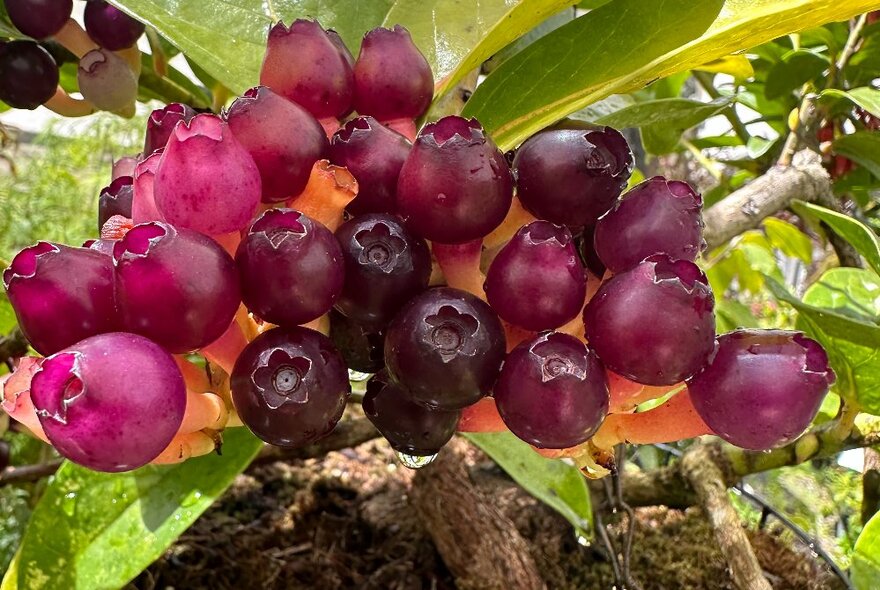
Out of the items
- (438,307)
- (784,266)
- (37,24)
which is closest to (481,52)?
(438,307)

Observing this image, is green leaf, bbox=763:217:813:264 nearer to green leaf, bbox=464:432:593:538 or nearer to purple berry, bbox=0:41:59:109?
green leaf, bbox=464:432:593:538

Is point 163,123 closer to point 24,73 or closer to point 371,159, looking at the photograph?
point 371,159

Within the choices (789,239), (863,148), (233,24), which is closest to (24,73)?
(233,24)

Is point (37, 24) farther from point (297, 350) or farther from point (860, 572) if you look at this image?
point (860, 572)

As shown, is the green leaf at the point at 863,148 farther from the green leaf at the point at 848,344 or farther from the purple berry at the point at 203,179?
the purple berry at the point at 203,179

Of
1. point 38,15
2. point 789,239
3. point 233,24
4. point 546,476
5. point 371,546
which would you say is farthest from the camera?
point 789,239

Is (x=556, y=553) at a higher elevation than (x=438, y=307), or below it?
below
